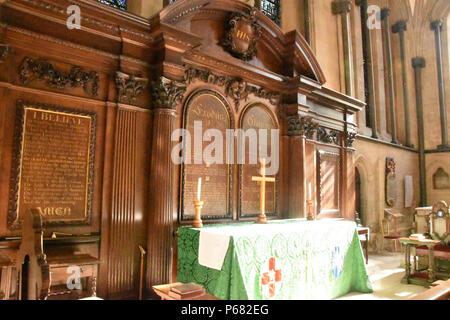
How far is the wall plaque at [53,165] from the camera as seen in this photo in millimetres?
3336

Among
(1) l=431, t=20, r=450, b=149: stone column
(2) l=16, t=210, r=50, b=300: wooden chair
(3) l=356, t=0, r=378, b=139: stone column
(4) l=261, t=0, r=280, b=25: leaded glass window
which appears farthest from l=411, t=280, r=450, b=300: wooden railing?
(1) l=431, t=20, r=450, b=149: stone column

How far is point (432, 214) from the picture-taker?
6367 millimetres

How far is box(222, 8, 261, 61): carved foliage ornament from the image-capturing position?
16.7 ft

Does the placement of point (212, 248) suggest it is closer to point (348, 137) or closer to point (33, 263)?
point (33, 263)

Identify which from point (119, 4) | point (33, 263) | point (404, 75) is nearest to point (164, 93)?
point (119, 4)

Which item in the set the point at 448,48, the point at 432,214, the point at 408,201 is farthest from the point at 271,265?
the point at 448,48

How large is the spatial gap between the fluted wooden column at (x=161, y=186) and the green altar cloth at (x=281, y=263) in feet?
0.73

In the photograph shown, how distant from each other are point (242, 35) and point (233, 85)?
81 centimetres

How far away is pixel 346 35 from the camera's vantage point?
936cm

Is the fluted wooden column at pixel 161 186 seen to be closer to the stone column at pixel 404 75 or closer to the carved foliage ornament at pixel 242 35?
the carved foliage ornament at pixel 242 35

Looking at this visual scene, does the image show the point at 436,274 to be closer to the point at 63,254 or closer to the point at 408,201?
the point at 63,254

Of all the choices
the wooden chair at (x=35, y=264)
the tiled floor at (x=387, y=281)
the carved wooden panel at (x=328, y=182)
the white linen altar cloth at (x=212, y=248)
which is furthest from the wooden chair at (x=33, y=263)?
the carved wooden panel at (x=328, y=182)

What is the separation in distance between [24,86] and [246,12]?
3.42m

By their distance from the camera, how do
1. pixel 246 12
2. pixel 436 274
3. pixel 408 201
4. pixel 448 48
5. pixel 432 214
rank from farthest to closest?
pixel 448 48 → pixel 408 201 → pixel 432 214 → pixel 436 274 → pixel 246 12
